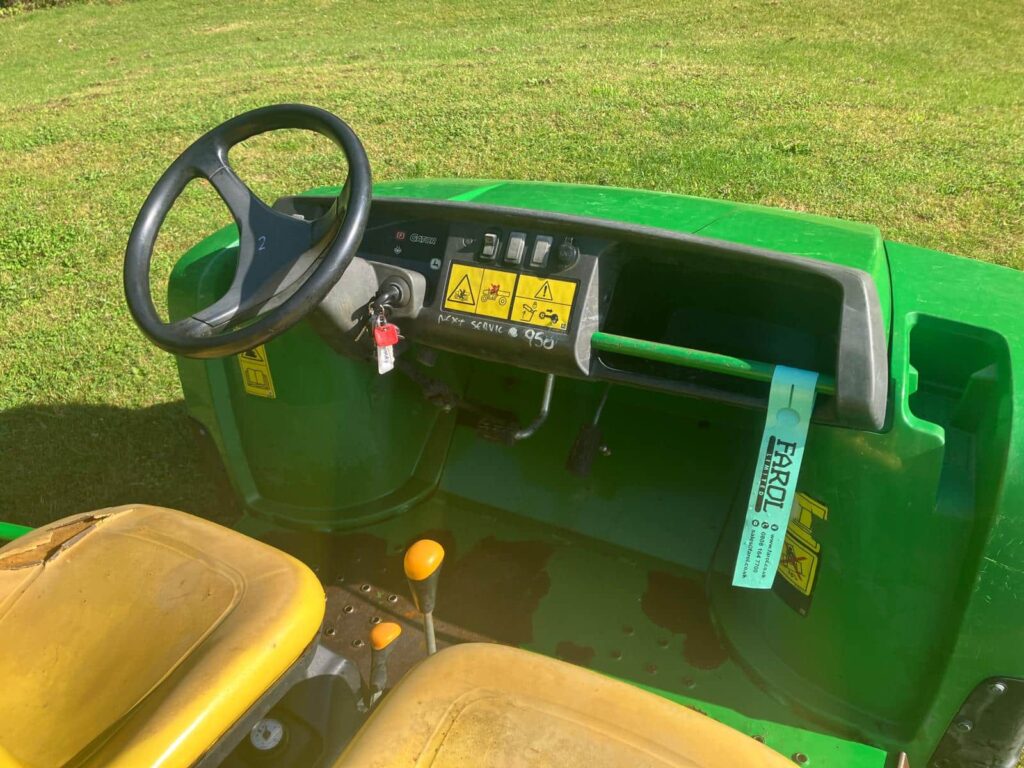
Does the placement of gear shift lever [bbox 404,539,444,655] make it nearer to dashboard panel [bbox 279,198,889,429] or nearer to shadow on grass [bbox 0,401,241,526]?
dashboard panel [bbox 279,198,889,429]

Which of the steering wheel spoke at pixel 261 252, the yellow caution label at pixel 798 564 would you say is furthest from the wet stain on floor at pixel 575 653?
the steering wheel spoke at pixel 261 252

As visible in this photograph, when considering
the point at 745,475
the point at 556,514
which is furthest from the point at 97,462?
the point at 745,475

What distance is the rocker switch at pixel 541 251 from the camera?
1.71m

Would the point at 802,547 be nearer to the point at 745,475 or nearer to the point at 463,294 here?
the point at 745,475

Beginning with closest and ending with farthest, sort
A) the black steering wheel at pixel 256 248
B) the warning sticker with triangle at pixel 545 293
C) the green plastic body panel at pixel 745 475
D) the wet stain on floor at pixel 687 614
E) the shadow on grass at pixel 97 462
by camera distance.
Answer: the green plastic body panel at pixel 745 475, the black steering wheel at pixel 256 248, the warning sticker with triangle at pixel 545 293, the wet stain on floor at pixel 687 614, the shadow on grass at pixel 97 462

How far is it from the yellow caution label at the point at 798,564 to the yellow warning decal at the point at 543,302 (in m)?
0.61

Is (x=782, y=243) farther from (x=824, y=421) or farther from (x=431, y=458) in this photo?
(x=431, y=458)

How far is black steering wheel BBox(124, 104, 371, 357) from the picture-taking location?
158 cm

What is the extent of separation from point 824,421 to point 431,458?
1272mm

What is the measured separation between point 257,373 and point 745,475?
131 centimetres

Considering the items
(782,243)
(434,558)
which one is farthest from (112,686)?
(782,243)

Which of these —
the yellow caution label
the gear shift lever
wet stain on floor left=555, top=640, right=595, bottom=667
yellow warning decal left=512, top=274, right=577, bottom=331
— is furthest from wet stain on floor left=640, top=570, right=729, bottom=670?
yellow warning decal left=512, top=274, right=577, bottom=331

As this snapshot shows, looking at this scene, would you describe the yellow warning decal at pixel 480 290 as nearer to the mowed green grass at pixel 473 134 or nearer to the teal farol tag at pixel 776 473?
the teal farol tag at pixel 776 473

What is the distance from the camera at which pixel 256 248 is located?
180cm
